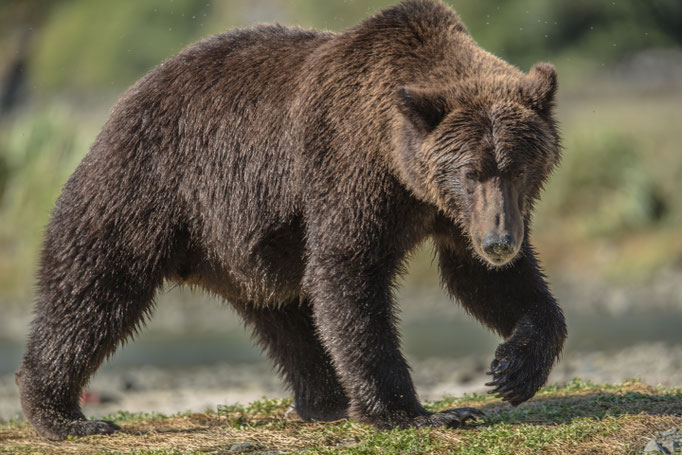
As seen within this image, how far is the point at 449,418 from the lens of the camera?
7156 millimetres

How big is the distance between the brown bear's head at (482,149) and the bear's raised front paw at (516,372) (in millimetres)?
820

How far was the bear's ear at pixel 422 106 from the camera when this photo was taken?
677cm

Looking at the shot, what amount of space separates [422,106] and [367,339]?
1660 millimetres

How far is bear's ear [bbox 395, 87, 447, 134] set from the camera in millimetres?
6770

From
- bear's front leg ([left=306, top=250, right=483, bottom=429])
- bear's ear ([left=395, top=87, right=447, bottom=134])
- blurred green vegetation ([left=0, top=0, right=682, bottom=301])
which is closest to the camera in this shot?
bear's ear ([left=395, top=87, right=447, bottom=134])

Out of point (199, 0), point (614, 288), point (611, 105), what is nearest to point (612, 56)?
point (611, 105)

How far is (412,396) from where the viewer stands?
7188 millimetres

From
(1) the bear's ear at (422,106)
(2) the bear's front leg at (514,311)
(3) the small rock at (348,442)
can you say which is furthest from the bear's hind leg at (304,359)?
(1) the bear's ear at (422,106)

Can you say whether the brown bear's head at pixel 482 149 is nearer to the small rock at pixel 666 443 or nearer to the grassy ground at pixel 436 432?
the grassy ground at pixel 436 432

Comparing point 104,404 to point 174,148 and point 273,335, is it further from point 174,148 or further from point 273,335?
point 174,148

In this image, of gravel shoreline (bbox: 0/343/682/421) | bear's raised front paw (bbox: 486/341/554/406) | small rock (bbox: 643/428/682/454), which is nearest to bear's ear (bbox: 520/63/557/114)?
bear's raised front paw (bbox: 486/341/554/406)

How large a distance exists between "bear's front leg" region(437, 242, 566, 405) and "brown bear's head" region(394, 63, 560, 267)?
0.67m

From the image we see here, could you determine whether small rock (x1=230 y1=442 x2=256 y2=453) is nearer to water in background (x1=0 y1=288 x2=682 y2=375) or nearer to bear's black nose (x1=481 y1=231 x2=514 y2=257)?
bear's black nose (x1=481 y1=231 x2=514 y2=257)

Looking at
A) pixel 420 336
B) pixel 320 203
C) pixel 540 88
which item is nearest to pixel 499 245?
pixel 540 88
